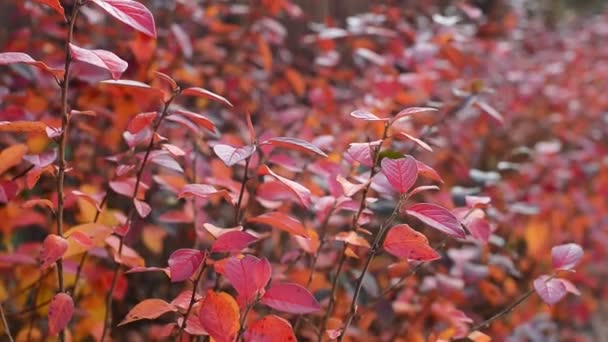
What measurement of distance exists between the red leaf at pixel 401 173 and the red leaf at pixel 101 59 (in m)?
0.42

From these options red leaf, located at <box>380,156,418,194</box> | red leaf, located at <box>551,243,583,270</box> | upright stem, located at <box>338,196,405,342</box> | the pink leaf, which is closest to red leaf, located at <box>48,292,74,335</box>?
the pink leaf

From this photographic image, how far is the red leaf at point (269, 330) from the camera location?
1.06 m

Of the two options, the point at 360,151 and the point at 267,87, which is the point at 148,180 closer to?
the point at 360,151

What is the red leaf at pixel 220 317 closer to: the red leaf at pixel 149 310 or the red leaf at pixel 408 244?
the red leaf at pixel 149 310

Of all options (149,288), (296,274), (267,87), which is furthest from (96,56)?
(267,87)

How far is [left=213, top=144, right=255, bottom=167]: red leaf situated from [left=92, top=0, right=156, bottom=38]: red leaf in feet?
0.65

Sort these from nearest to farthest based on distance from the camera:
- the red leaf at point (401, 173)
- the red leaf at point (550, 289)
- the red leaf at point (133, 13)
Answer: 1. the red leaf at point (133, 13)
2. the red leaf at point (401, 173)
3. the red leaf at point (550, 289)

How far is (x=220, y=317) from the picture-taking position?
3.46ft

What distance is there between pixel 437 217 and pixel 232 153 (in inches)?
12.9

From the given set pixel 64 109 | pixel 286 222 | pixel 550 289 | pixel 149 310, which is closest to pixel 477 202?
pixel 550 289

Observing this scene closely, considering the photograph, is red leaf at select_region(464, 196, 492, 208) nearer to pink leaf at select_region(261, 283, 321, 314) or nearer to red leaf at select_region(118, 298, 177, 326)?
pink leaf at select_region(261, 283, 321, 314)

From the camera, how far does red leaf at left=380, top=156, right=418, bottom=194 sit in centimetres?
109

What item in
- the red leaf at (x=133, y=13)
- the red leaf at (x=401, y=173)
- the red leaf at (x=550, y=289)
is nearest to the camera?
the red leaf at (x=133, y=13)

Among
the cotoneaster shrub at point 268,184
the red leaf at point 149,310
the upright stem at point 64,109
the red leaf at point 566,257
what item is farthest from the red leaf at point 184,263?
the red leaf at point 566,257
